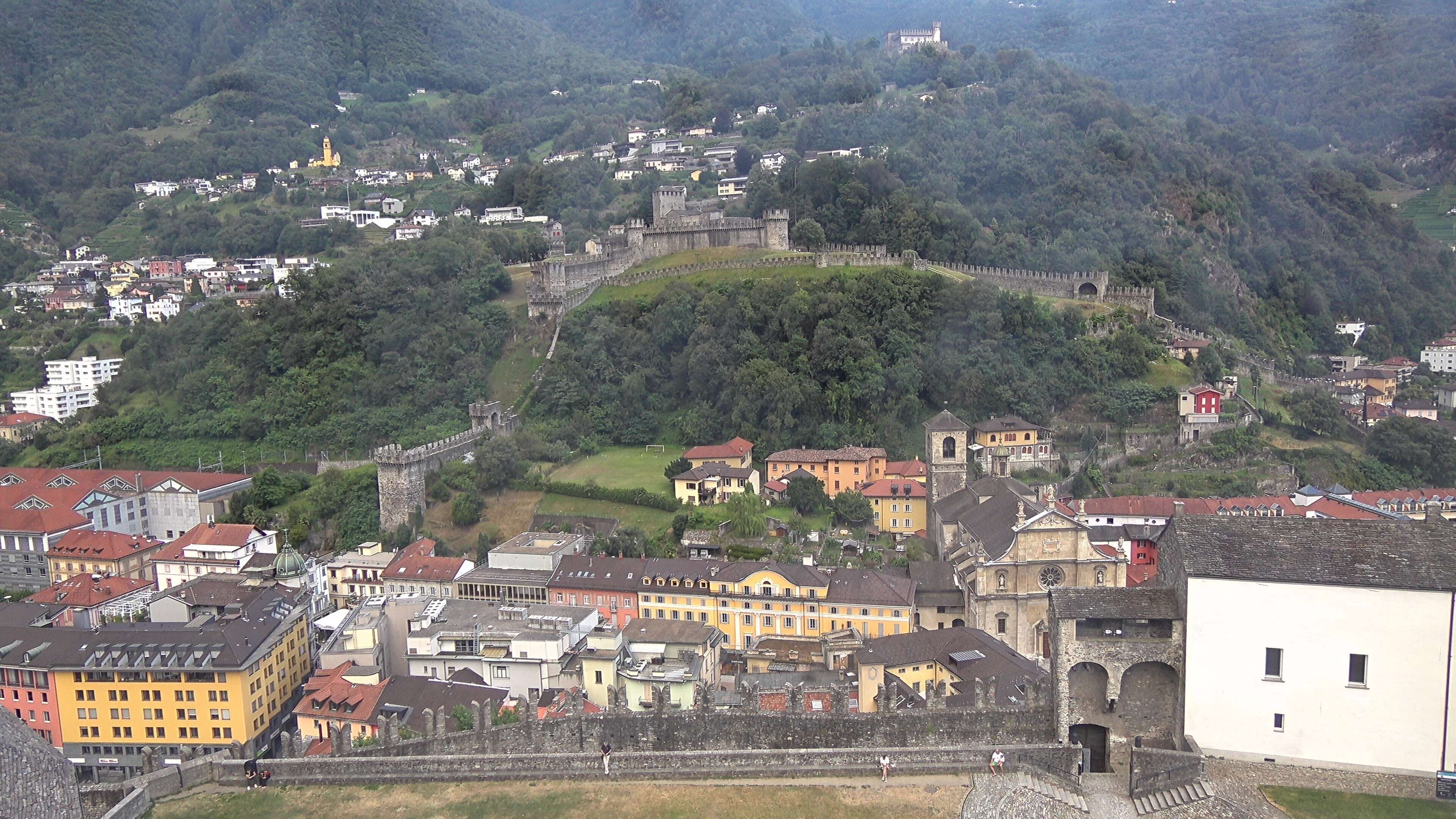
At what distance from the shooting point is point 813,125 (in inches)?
3492

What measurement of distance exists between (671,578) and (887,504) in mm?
10583

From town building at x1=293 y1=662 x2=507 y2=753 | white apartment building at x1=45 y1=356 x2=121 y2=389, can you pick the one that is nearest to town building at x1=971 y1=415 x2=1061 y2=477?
town building at x1=293 y1=662 x2=507 y2=753

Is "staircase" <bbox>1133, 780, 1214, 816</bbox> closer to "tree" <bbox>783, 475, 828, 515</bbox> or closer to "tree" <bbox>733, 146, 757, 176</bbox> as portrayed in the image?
"tree" <bbox>783, 475, 828, 515</bbox>

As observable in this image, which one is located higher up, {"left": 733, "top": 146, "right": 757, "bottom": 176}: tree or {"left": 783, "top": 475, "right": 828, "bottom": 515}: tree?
{"left": 733, "top": 146, "right": 757, "bottom": 176}: tree

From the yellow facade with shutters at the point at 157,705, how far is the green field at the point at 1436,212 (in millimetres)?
85393

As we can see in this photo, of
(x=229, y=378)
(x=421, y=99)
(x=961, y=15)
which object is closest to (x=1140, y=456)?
(x=229, y=378)

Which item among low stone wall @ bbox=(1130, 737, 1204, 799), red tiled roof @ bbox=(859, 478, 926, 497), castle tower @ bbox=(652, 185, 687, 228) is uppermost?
castle tower @ bbox=(652, 185, 687, 228)

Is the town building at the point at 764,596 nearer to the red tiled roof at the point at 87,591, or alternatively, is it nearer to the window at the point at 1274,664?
the window at the point at 1274,664

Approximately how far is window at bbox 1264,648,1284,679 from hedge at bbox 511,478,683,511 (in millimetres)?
26737

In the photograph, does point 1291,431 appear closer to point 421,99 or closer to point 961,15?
point 421,99

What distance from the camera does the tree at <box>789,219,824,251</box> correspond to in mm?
63219

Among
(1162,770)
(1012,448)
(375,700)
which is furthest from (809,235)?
(1162,770)

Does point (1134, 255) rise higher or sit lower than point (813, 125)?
lower

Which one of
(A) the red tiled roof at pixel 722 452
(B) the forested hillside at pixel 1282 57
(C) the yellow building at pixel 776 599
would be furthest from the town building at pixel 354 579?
(B) the forested hillside at pixel 1282 57
